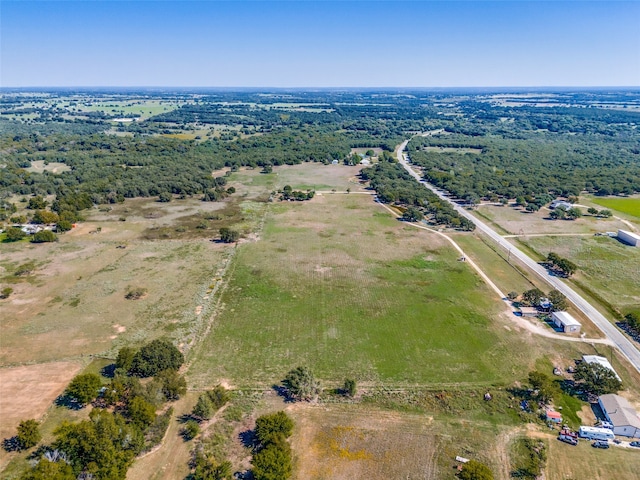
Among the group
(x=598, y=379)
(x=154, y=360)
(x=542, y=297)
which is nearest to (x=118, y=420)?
(x=154, y=360)

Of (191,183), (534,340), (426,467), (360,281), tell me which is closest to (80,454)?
(426,467)

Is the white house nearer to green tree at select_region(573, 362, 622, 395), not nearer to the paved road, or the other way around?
green tree at select_region(573, 362, 622, 395)

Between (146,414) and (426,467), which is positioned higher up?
(146,414)

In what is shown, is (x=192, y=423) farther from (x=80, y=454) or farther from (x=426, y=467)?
(x=426, y=467)

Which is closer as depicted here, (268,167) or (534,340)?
(534,340)

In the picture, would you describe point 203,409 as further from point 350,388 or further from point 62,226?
point 62,226

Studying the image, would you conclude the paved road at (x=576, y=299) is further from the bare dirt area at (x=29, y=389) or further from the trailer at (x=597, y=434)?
the bare dirt area at (x=29, y=389)

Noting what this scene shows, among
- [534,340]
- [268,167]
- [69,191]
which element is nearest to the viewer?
[534,340]

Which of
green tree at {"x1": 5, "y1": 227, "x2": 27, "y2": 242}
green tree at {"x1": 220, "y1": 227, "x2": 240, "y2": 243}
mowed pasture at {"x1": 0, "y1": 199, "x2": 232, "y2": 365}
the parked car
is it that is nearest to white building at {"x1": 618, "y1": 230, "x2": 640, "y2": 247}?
the parked car
